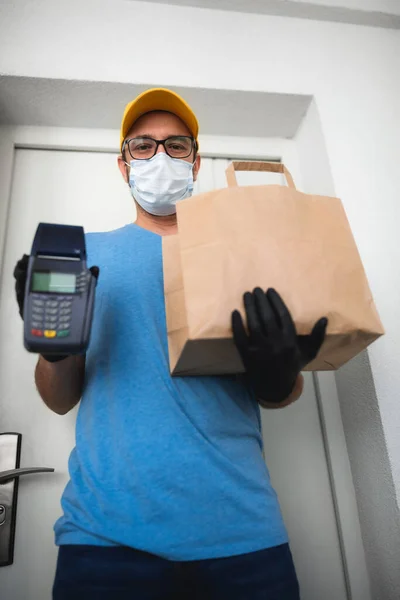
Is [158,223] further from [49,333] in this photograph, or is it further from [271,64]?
[271,64]

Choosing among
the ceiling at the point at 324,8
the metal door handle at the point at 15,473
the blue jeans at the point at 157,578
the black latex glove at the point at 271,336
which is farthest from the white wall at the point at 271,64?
the metal door handle at the point at 15,473

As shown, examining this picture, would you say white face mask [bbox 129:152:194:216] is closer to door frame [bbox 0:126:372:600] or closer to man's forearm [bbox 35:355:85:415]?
man's forearm [bbox 35:355:85:415]

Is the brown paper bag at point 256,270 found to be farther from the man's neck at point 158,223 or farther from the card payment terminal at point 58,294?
the man's neck at point 158,223

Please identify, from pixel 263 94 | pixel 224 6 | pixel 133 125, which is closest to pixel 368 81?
pixel 263 94

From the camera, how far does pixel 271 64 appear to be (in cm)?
124

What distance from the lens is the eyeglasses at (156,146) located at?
0.88m

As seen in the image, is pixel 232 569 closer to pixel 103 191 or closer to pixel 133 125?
pixel 133 125

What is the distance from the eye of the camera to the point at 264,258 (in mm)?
548

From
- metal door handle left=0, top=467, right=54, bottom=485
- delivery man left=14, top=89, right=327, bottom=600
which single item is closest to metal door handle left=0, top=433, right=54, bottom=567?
metal door handle left=0, top=467, right=54, bottom=485

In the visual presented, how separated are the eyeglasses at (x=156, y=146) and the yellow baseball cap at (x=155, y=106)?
0.18 feet

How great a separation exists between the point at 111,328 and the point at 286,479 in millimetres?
665

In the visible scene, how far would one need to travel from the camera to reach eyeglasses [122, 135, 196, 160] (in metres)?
0.88

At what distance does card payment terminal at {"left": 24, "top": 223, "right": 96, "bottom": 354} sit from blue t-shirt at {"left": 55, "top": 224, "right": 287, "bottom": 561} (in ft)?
0.45

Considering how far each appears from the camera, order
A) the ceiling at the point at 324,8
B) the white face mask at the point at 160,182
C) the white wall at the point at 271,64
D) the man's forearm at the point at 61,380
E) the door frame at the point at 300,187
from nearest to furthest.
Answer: the man's forearm at the point at 61,380 < the white face mask at the point at 160,182 < the door frame at the point at 300,187 < the white wall at the point at 271,64 < the ceiling at the point at 324,8
